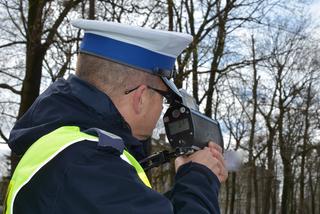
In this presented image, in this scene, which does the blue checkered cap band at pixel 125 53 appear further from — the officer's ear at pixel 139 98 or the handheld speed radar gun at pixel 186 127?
the handheld speed radar gun at pixel 186 127

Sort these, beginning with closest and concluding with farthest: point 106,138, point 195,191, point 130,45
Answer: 1. point 106,138
2. point 195,191
3. point 130,45

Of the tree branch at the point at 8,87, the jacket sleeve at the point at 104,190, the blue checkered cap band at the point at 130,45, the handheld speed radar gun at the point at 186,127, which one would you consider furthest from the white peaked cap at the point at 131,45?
the tree branch at the point at 8,87

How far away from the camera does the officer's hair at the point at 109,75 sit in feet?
6.56

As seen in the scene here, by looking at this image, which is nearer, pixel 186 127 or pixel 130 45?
pixel 130 45

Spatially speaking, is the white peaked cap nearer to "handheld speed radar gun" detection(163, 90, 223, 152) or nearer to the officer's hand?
"handheld speed radar gun" detection(163, 90, 223, 152)

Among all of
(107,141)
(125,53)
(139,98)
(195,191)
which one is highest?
(125,53)

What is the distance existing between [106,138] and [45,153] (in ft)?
0.68

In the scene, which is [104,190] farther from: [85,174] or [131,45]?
[131,45]

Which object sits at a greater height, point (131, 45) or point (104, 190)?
point (131, 45)

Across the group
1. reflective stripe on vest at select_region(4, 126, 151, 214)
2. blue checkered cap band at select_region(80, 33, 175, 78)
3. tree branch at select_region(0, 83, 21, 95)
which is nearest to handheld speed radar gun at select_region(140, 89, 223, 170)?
blue checkered cap band at select_region(80, 33, 175, 78)

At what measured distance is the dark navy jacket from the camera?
1603mm

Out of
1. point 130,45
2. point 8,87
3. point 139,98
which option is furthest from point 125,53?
point 8,87

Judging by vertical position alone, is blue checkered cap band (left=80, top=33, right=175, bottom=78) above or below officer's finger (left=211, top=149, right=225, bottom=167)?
above

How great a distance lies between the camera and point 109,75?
2.01 m
